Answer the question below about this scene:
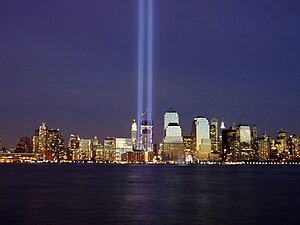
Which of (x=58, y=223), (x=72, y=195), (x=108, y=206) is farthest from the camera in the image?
(x=72, y=195)

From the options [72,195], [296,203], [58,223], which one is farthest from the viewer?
[72,195]

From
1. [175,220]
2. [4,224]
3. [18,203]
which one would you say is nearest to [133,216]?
[175,220]

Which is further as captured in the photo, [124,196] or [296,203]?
[124,196]

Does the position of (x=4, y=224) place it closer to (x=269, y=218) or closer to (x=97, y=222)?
(x=97, y=222)

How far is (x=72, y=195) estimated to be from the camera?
7944cm

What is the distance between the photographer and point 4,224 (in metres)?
49.5

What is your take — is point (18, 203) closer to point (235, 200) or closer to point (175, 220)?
point (175, 220)

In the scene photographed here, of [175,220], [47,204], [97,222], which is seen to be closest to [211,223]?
[175,220]

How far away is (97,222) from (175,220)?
8.45 meters

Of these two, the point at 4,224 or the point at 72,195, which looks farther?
the point at 72,195

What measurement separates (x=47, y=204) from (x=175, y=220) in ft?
70.1

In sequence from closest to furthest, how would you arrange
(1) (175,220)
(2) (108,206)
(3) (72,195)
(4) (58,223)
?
(4) (58,223)
(1) (175,220)
(2) (108,206)
(3) (72,195)

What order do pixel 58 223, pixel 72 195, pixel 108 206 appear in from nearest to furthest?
pixel 58 223 → pixel 108 206 → pixel 72 195

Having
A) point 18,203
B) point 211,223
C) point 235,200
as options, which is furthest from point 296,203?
point 18,203
